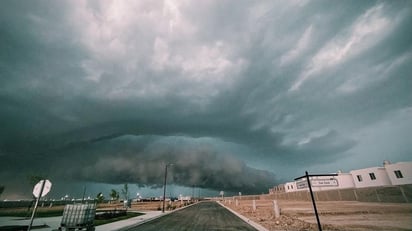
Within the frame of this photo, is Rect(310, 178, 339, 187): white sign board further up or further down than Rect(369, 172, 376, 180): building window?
further down

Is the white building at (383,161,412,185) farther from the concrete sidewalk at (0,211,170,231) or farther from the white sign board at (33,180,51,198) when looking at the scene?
the white sign board at (33,180,51,198)

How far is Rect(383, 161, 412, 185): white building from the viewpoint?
168 feet

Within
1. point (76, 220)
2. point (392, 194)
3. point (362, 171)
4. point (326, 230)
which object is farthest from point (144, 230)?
point (362, 171)

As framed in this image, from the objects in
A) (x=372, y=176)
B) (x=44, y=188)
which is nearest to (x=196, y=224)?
(x=44, y=188)

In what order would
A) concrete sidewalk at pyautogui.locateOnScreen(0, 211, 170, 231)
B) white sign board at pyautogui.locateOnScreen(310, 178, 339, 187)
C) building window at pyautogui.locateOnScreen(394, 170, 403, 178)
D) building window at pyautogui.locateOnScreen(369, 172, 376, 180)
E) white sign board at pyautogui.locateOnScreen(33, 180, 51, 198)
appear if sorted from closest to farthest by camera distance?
white sign board at pyautogui.locateOnScreen(310, 178, 339, 187)
white sign board at pyautogui.locateOnScreen(33, 180, 51, 198)
concrete sidewalk at pyautogui.locateOnScreen(0, 211, 170, 231)
building window at pyautogui.locateOnScreen(394, 170, 403, 178)
building window at pyautogui.locateOnScreen(369, 172, 376, 180)

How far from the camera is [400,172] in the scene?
174 ft

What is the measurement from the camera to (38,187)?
10.8 m

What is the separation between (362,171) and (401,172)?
12.6 m

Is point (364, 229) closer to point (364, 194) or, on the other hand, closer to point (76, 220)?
point (76, 220)

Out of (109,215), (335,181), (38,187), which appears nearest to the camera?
(335,181)

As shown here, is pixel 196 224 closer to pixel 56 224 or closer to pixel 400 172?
pixel 56 224

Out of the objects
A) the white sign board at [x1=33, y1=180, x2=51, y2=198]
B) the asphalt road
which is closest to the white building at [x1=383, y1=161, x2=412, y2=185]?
the asphalt road

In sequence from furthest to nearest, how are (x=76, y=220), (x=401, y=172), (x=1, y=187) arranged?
1. (x=1, y=187)
2. (x=401, y=172)
3. (x=76, y=220)

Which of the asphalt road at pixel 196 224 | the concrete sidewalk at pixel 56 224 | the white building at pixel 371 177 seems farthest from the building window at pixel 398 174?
the concrete sidewalk at pixel 56 224
